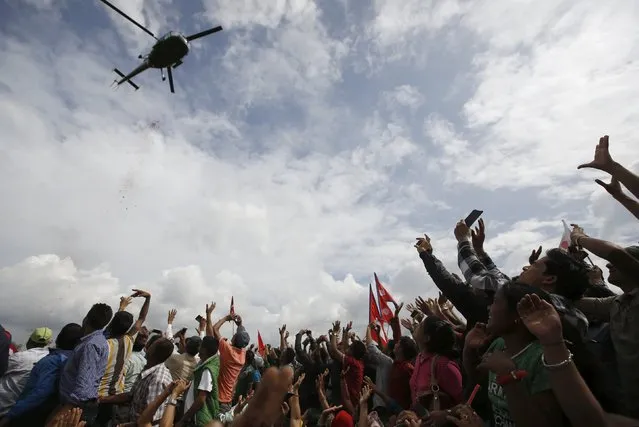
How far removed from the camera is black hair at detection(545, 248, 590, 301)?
294 cm

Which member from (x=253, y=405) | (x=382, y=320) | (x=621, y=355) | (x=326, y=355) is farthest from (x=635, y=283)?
(x=382, y=320)

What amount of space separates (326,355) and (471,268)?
239 inches

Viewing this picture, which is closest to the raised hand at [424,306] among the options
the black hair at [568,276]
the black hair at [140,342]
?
the black hair at [568,276]

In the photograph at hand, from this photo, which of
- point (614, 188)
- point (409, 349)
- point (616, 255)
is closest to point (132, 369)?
point (409, 349)

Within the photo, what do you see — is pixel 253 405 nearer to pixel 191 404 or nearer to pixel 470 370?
pixel 470 370

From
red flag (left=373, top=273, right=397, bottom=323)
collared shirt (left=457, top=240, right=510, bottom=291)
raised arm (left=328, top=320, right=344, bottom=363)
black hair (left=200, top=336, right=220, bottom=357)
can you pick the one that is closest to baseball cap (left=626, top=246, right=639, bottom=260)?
collared shirt (left=457, top=240, right=510, bottom=291)

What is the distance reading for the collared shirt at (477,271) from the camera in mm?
3582

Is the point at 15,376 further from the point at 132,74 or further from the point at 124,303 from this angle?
the point at 132,74

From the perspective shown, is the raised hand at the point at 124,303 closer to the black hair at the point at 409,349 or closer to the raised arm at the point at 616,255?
the black hair at the point at 409,349

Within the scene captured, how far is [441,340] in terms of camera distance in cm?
374

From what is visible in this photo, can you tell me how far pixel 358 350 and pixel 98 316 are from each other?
3828 millimetres

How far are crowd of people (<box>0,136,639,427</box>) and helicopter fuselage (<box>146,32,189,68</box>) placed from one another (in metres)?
12.8

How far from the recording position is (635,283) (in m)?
2.73

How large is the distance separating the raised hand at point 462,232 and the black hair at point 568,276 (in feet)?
4.35
